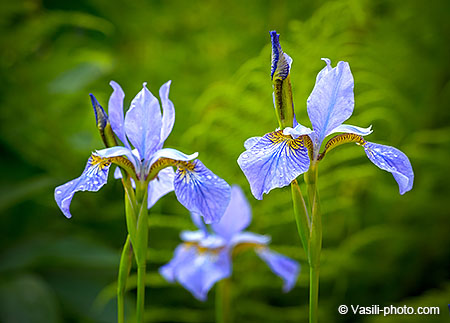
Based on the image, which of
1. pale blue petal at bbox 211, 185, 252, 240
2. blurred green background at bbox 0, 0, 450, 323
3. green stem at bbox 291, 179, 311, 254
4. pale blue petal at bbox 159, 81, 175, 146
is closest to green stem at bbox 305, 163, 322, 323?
green stem at bbox 291, 179, 311, 254

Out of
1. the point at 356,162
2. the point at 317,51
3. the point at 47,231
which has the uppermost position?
the point at 317,51

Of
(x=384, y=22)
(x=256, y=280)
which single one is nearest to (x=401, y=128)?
(x=384, y=22)

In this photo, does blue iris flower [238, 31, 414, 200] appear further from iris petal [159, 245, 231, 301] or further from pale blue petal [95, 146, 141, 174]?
iris petal [159, 245, 231, 301]

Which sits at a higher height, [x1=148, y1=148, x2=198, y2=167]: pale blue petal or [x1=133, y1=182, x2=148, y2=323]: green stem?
[x1=148, y1=148, x2=198, y2=167]: pale blue petal

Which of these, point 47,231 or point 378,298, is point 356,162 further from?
point 47,231

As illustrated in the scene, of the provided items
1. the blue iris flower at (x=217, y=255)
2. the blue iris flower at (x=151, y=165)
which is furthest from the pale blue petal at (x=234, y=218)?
the blue iris flower at (x=151, y=165)

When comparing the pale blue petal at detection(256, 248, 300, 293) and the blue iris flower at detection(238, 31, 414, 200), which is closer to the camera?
the blue iris flower at detection(238, 31, 414, 200)
